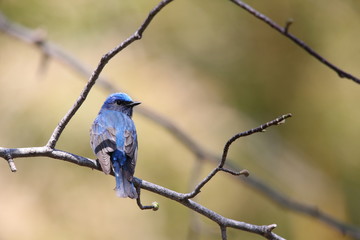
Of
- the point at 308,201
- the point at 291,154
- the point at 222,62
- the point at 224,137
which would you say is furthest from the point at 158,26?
the point at 308,201

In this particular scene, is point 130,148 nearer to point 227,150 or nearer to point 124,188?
point 124,188

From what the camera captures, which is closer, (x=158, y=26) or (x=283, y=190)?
(x=283, y=190)

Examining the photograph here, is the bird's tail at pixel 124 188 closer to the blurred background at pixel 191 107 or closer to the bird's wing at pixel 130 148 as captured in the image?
the bird's wing at pixel 130 148

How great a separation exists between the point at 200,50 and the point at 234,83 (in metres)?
0.59

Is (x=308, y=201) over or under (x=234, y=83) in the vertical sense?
under

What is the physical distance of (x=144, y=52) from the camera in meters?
7.13

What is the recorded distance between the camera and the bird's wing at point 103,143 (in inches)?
153

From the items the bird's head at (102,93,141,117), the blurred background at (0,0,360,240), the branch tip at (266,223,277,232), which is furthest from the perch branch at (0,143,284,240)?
the blurred background at (0,0,360,240)

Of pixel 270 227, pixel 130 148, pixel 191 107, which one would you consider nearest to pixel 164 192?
pixel 270 227

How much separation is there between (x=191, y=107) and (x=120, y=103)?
170 cm

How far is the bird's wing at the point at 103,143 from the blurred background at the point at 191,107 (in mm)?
1696

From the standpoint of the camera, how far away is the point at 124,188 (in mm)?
3600

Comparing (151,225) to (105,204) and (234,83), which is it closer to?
(105,204)

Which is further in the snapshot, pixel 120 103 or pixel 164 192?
pixel 120 103
